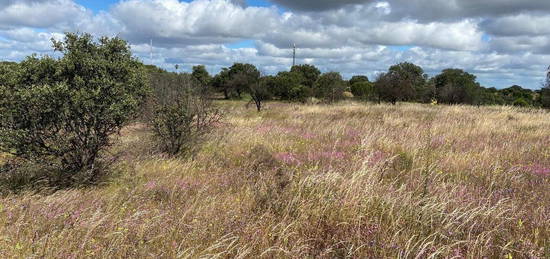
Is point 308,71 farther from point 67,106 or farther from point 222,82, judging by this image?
point 67,106

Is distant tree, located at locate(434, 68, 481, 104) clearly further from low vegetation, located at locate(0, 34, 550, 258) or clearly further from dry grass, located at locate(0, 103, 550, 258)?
dry grass, located at locate(0, 103, 550, 258)

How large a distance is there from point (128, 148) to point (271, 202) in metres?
6.06

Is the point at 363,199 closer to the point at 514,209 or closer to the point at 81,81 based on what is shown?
the point at 514,209

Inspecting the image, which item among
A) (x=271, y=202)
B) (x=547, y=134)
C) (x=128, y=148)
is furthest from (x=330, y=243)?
(x=547, y=134)

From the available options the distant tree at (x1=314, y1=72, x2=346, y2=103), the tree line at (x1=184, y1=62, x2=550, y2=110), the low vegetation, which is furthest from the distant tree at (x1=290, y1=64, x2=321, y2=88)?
the low vegetation

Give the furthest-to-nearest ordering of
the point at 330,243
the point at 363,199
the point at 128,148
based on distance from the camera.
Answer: the point at 128,148, the point at 363,199, the point at 330,243

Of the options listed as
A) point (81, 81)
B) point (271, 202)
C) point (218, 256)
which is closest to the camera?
point (218, 256)

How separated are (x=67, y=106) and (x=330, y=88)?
37233 mm

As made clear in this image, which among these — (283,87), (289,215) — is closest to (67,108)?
(289,215)

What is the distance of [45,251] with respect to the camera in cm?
308

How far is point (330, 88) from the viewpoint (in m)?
40.9

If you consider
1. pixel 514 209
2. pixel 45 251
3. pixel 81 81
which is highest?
pixel 81 81

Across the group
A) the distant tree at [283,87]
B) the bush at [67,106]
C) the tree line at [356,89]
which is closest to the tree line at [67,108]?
the bush at [67,106]

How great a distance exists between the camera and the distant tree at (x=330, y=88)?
127ft
